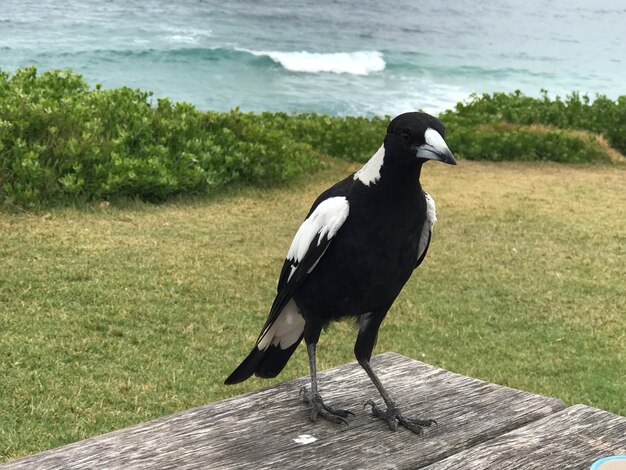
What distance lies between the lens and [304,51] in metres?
23.8

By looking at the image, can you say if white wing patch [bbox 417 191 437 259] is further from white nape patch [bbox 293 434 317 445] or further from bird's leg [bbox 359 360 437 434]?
white nape patch [bbox 293 434 317 445]

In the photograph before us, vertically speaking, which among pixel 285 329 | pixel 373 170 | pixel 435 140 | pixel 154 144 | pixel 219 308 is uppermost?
pixel 435 140

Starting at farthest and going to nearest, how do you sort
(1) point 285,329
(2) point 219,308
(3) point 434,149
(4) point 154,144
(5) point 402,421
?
(4) point 154,144
(2) point 219,308
(1) point 285,329
(5) point 402,421
(3) point 434,149

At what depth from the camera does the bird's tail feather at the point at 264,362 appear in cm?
225

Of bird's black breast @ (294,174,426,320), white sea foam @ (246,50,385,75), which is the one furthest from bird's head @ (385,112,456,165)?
white sea foam @ (246,50,385,75)

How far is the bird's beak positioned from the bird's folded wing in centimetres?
26

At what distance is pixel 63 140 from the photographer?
6.35 m

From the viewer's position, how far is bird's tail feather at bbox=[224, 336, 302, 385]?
7.38 ft

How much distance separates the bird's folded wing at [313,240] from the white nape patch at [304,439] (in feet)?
1.30

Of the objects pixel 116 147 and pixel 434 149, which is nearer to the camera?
pixel 434 149

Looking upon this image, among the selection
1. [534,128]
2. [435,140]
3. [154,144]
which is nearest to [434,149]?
[435,140]

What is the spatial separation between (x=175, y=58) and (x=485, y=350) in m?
17.4

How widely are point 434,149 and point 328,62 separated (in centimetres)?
2209

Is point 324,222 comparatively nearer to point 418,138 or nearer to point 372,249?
point 372,249
